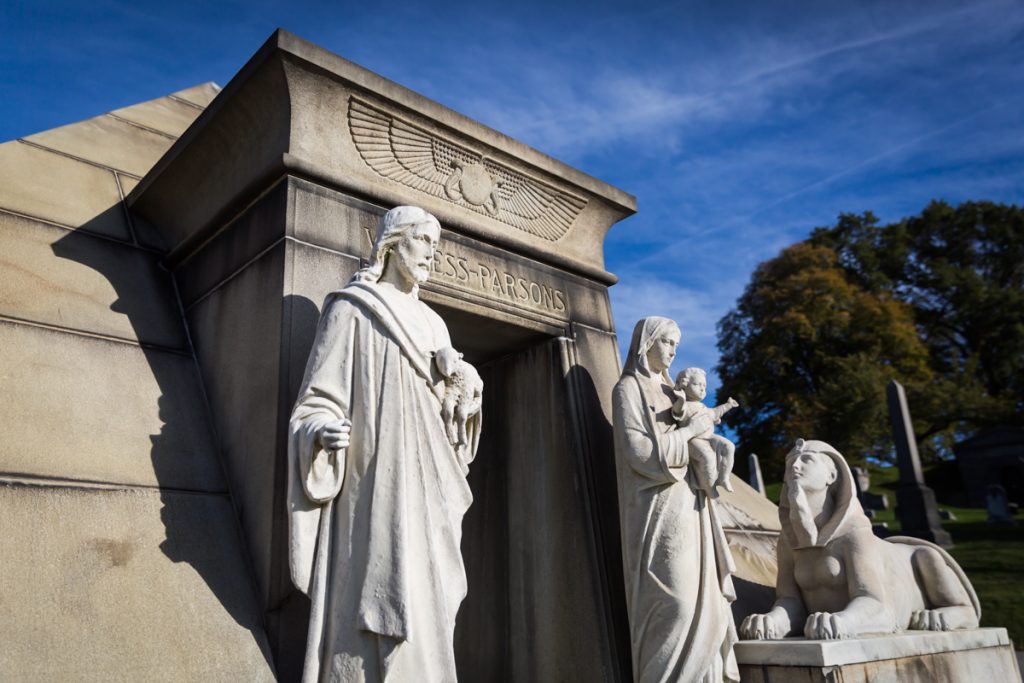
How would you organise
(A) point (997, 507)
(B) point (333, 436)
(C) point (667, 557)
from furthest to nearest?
(A) point (997, 507) → (C) point (667, 557) → (B) point (333, 436)

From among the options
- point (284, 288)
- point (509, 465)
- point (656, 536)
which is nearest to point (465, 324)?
point (509, 465)

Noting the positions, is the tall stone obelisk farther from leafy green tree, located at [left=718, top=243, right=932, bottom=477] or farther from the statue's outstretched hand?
the statue's outstretched hand

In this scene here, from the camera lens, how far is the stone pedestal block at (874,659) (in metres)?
4.67

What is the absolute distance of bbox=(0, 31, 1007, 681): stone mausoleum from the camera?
151 inches

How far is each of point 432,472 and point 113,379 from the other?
222 centimetres

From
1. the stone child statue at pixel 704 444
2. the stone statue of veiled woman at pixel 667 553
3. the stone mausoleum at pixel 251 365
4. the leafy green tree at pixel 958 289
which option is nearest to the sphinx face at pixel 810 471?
the stone child statue at pixel 704 444

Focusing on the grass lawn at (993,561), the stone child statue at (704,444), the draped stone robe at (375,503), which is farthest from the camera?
the grass lawn at (993,561)

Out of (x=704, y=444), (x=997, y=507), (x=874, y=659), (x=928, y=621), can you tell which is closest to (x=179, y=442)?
(x=704, y=444)

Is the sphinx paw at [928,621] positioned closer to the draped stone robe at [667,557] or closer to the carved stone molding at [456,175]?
the draped stone robe at [667,557]

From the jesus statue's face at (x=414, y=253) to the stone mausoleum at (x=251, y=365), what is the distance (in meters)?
0.59

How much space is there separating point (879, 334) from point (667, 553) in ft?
108

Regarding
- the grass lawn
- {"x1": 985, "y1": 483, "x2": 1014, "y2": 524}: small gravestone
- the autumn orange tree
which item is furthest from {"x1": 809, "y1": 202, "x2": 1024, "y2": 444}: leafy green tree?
{"x1": 985, "y1": 483, "x2": 1014, "y2": 524}: small gravestone

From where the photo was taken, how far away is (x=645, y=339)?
5.82 meters

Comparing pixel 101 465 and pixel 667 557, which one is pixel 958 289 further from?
pixel 101 465
